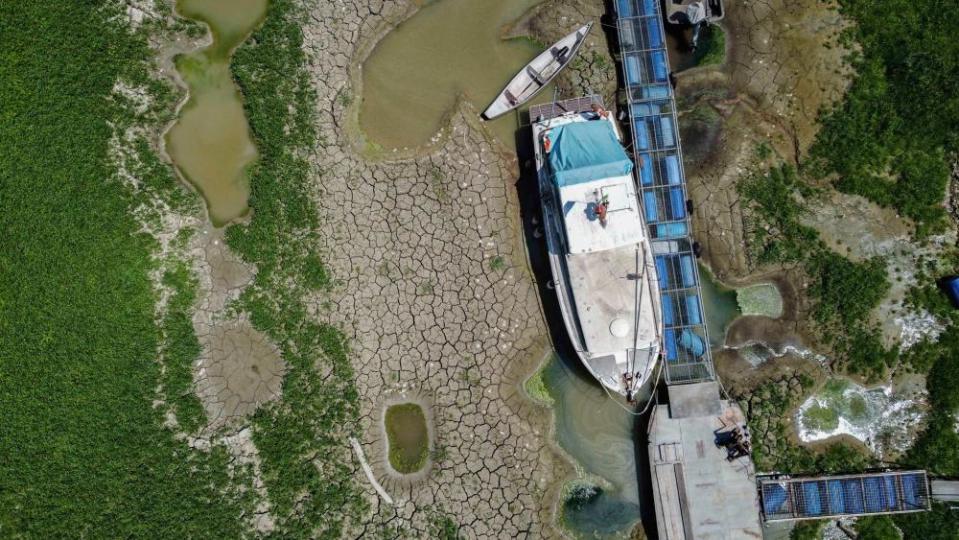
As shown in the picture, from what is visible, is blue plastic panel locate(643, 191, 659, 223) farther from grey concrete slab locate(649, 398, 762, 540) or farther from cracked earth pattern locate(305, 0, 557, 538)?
grey concrete slab locate(649, 398, 762, 540)

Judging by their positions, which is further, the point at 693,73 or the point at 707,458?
the point at 693,73

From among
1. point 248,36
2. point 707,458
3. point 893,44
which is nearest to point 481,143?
point 248,36

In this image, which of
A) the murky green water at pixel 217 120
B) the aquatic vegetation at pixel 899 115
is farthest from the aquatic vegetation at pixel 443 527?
the aquatic vegetation at pixel 899 115

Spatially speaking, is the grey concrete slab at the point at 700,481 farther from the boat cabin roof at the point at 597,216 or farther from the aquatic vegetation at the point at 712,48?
the aquatic vegetation at the point at 712,48

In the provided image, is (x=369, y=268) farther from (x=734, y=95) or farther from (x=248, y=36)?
(x=734, y=95)

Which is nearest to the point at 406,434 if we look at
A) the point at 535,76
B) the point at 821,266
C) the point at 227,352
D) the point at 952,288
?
the point at 227,352

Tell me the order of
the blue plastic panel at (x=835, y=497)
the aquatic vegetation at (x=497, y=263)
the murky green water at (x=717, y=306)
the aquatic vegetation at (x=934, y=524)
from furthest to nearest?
the aquatic vegetation at (x=497, y=263)
the murky green water at (x=717, y=306)
the blue plastic panel at (x=835, y=497)
the aquatic vegetation at (x=934, y=524)

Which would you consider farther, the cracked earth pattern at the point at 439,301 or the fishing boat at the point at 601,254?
the cracked earth pattern at the point at 439,301
